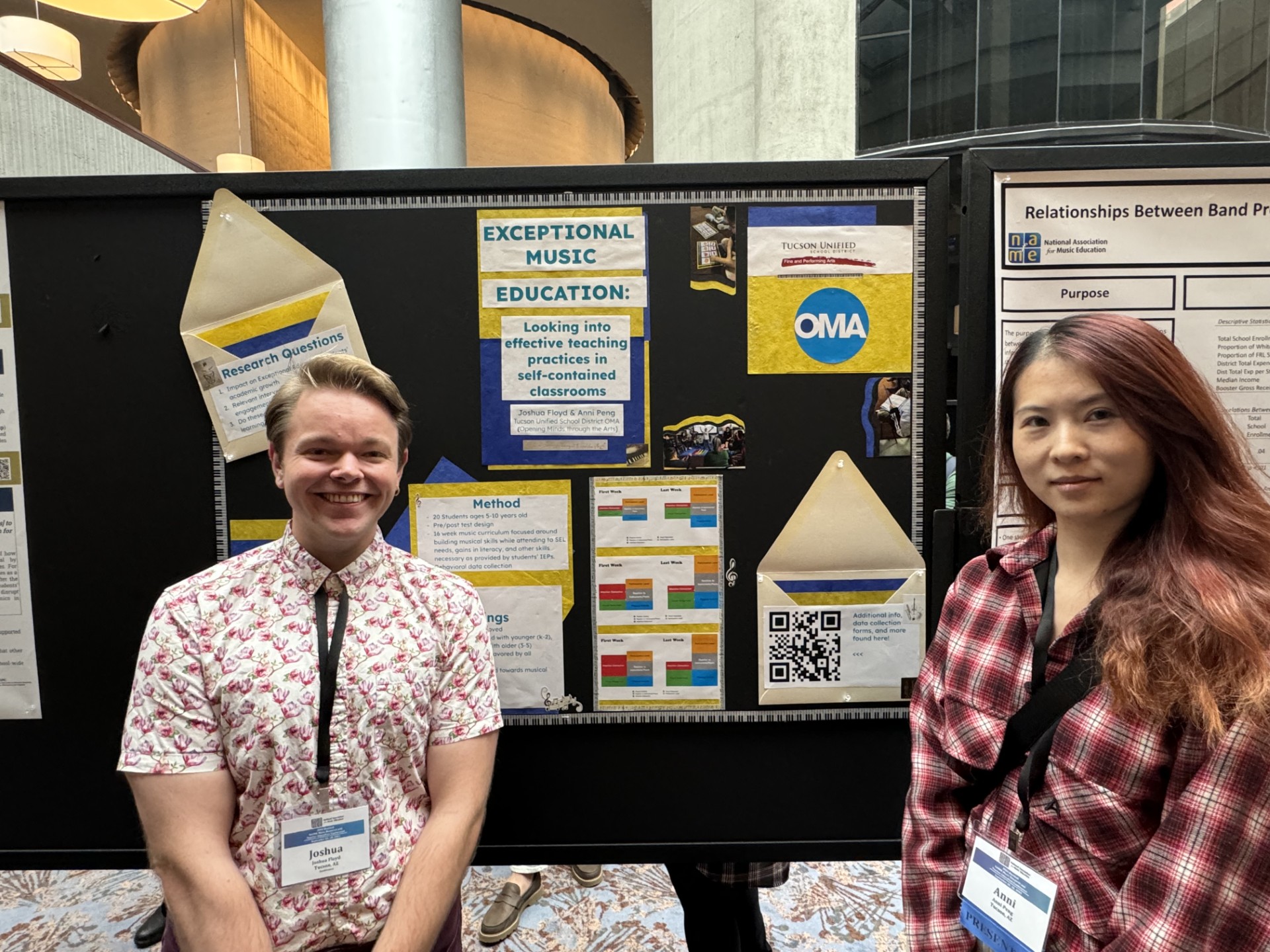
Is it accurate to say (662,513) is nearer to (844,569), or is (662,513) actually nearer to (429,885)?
(844,569)

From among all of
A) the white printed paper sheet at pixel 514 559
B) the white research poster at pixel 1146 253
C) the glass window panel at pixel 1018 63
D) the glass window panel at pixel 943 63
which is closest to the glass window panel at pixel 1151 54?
the glass window panel at pixel 1018 63

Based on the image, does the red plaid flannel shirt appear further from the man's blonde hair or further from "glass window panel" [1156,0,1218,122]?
"glass window panel" [1156,0,1218,122]

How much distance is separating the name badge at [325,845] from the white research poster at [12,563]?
694 millimetres

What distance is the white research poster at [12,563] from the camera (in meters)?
1.20

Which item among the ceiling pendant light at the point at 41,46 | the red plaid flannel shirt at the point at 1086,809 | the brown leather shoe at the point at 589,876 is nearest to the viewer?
the red plaid flannel shirt at the point at 1086,809

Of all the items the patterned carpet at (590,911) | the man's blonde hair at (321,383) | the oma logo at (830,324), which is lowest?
the patterned carpet at (590,911)

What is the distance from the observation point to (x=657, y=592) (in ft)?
4.01

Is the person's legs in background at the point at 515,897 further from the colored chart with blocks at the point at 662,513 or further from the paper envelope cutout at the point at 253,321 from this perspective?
the paper envelope cutout at the point at 253,321

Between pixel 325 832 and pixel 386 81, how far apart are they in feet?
9.73

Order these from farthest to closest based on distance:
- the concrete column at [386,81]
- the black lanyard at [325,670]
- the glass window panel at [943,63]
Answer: the glass window panel at [943,63] → the concrete column at [386,81] → the black lanyard at [325,670]

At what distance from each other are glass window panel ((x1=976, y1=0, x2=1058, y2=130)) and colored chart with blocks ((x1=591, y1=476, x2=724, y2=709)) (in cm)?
690

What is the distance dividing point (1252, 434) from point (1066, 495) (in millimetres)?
684

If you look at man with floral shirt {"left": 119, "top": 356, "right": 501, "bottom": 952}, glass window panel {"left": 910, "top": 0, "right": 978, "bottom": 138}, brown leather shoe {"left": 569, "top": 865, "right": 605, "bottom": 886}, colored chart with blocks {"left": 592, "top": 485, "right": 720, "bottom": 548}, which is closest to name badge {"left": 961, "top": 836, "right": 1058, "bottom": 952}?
colored chart with blocks {"left": 592, "top": 485, "right": 720, "bottom": 548}

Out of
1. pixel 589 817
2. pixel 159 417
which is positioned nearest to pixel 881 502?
pixel 589 817
